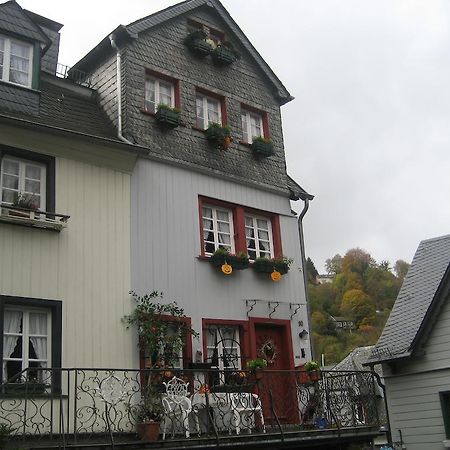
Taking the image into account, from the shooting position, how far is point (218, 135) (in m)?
16.4

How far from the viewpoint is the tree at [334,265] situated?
76688mm

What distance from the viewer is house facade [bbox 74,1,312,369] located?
14.6m

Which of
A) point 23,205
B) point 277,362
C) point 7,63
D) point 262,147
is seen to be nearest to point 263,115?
point 262,147

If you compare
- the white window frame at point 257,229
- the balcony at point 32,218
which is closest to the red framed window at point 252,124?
the white window frame at point 257,229

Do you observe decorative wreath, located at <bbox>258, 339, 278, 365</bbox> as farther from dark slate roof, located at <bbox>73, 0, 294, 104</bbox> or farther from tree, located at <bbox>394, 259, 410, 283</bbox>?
tree, located at <bbox>394, 259, 410, 283</bbox>

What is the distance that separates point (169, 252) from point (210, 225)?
5.71 ft

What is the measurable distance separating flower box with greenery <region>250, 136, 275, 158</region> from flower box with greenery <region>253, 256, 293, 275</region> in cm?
292

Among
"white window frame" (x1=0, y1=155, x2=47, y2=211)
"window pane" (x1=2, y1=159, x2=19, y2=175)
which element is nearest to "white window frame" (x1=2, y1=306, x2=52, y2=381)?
"white window frame" (x1=0, y1=155, x2=47, y2=211)

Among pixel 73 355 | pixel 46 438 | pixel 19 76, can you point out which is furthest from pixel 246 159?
pixel 46 438

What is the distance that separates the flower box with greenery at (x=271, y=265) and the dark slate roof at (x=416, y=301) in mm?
4020

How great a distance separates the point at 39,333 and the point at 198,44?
29.1 ft

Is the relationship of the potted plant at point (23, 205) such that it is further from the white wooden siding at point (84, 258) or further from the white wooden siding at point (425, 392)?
the white wooden siding at point (425, 392)

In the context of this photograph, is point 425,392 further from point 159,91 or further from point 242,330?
point 159,91

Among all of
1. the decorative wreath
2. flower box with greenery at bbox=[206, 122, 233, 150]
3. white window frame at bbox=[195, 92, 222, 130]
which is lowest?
the decorative wreath
